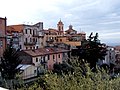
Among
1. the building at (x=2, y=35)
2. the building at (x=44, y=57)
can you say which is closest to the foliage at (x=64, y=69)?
the building at (x=44, y=57)

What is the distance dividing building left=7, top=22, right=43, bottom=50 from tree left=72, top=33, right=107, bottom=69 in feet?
20.8

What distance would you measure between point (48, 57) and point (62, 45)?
8.03 metres

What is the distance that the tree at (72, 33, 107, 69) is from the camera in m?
37.5

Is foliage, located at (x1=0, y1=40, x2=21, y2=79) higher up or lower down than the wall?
lower down

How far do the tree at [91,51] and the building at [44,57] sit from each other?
2.58 meters

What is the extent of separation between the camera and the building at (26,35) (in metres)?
36.5

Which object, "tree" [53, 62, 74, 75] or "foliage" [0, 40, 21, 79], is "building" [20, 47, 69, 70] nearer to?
"tree" [53, 62, 74, 75]

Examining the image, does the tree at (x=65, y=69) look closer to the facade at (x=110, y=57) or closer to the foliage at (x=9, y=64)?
the foliage at (x=9, y=64)

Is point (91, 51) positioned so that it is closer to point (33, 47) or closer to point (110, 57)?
point (33, 47)

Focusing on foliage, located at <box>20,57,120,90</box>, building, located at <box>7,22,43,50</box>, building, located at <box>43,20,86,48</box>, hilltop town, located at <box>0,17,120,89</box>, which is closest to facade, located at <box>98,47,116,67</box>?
hilltop town, located at <box>0,17,120,89</box>

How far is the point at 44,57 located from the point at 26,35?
5.69 metres

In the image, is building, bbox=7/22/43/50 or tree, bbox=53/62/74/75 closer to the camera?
tree, bbox=53/62/74/75

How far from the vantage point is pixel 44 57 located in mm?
34031

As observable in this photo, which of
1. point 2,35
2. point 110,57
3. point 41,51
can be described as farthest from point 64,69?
point 110,57
